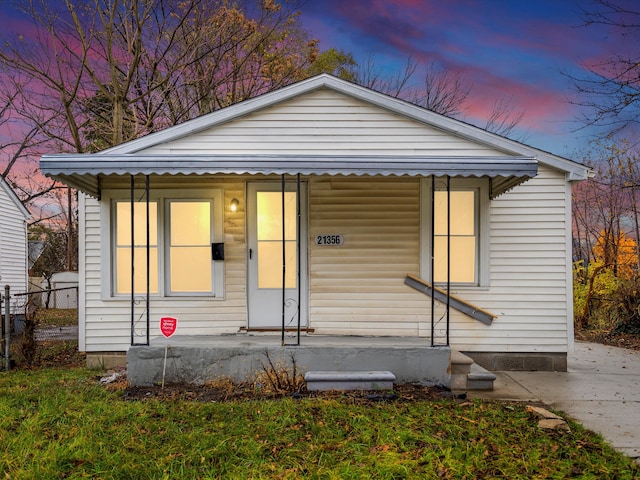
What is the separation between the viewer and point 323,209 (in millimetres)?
6664

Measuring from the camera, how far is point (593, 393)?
5.44m

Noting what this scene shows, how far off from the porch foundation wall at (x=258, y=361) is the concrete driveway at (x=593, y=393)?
83cm

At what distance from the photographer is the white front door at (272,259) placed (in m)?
6.61

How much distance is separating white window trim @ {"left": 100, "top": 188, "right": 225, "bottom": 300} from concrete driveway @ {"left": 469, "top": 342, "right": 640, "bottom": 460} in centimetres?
393

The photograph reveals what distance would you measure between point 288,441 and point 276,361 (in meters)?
1.63

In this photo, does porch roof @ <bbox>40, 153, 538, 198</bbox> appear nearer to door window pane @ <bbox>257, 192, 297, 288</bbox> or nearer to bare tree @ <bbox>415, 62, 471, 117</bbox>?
door window pane @ <bbox>257, 192, 297, 288</bbox>

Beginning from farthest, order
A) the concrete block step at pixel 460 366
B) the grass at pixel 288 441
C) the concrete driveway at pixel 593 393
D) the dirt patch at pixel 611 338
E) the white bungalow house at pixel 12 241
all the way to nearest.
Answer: the white bungalow house at pixel 12 241 → the dirt patch at pixel 611 338 → the concrete block step at pixel 460 366 → the concrete driveway at pixel 593 393 → the grass at pixel 288 441

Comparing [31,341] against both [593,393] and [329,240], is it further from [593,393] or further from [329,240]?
[593,393]

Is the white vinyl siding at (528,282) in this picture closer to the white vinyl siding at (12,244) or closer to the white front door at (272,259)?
the white front door at (272,259)

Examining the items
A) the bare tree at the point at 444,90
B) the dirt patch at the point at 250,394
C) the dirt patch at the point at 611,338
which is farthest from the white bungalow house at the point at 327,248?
the bare tree at the point at 444,90

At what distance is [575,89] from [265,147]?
7.04 meters

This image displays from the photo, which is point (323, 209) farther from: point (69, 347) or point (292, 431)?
point (69, 347)

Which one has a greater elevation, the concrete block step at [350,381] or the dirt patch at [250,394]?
the concrete block step at [350,381]

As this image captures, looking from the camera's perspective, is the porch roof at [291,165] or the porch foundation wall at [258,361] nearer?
the porch roof at [291,165]
